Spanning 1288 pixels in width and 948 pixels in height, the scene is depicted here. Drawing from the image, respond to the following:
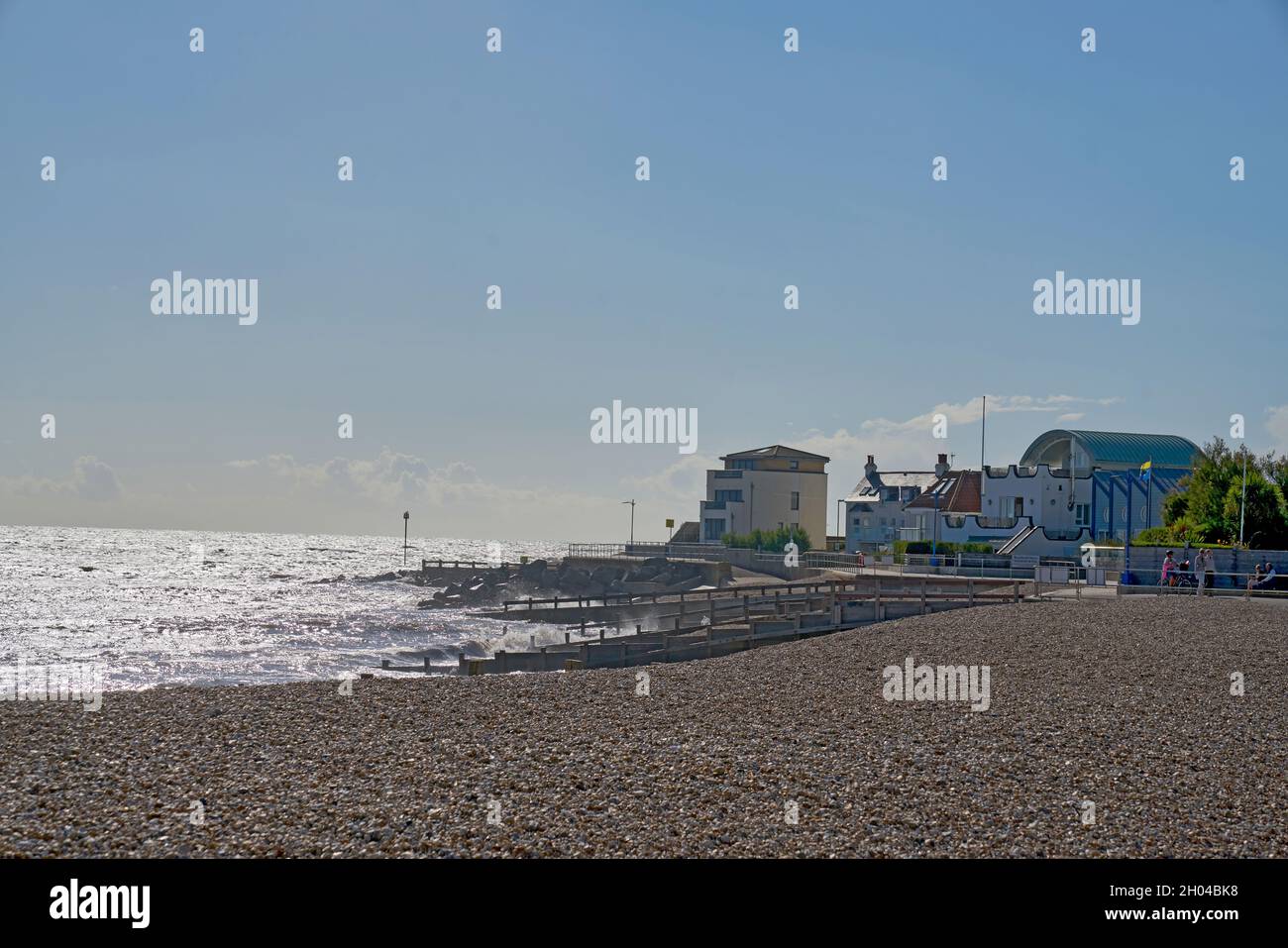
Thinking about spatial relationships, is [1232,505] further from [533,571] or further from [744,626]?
[533,571]

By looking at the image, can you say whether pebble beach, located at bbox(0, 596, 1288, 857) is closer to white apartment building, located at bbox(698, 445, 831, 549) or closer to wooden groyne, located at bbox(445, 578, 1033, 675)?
wooden groyne, located at bbox(445, 578, 1033, 675)

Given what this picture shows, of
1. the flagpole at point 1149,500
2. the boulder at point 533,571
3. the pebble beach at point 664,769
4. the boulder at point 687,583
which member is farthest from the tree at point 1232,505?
the boulder at point 533,571

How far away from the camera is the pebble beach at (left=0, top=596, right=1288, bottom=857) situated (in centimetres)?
958

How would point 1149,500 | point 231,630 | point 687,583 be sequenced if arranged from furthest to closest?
1. point 687,583
2. point 1149,500
3. point 231,630

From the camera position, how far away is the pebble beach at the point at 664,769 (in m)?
9.58

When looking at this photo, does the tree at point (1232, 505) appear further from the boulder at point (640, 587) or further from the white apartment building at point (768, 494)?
the white apartment building at point (768, 494)

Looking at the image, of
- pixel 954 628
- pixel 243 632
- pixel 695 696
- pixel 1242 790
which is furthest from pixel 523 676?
pixel 243 632

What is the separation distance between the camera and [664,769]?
11.9m

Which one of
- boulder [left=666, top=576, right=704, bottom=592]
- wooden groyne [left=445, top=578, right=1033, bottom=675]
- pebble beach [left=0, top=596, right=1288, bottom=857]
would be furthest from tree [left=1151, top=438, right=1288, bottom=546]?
pebble beach [left=0, top=596, right=1288, bottom=857]

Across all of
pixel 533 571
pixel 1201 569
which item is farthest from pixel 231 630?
pixel 1201 569

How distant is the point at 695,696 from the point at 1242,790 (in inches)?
308
